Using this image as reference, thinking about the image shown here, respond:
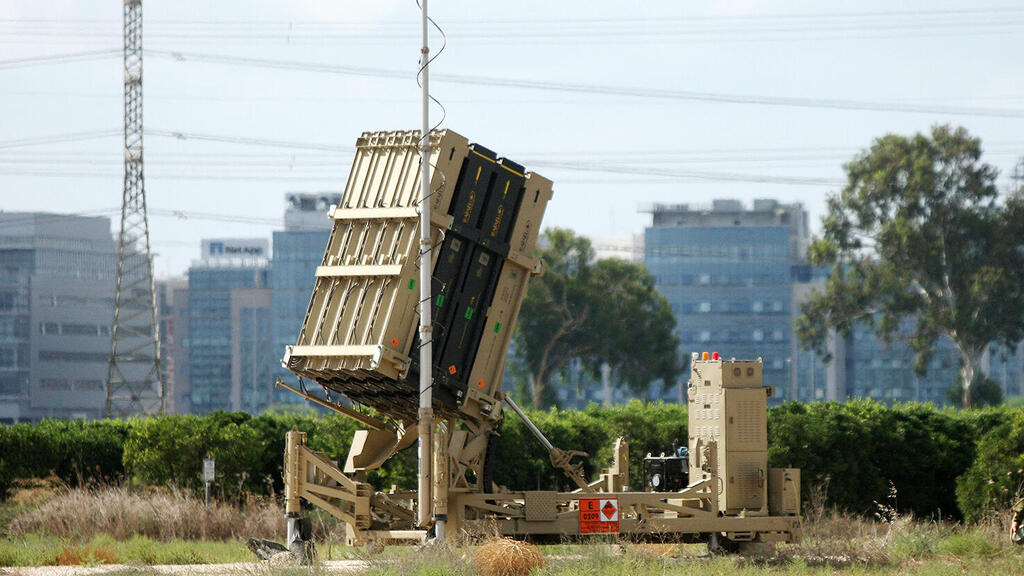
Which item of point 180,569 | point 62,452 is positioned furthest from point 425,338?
point 62,452

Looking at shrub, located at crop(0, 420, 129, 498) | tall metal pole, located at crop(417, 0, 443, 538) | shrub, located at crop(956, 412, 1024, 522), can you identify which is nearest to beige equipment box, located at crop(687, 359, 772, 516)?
tall metal pole, located at crop(417, 0, 443, 538)

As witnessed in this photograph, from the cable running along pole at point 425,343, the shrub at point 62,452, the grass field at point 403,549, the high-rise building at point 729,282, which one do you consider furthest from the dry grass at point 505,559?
the high-rise building at point 729,282

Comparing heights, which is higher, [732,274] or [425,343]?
[732,274]

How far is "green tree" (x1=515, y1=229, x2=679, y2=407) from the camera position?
240 feet

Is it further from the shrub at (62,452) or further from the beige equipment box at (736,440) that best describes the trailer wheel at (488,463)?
the shrub at (62,452)

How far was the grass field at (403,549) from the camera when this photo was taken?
1694cm

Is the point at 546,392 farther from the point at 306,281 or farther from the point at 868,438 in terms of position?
Answer: the point at 306,281

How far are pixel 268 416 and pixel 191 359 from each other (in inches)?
5447

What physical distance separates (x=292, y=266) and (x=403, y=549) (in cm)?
14692

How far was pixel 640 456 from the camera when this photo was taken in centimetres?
2742

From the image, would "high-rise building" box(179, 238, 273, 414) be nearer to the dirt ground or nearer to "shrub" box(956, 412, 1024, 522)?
"shrub" box(956, 412, 1024, 522)

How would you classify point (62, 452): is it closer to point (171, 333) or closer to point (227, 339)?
point (227, 339)

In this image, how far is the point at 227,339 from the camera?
16375 centimetres

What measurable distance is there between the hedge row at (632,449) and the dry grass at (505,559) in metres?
9.55
